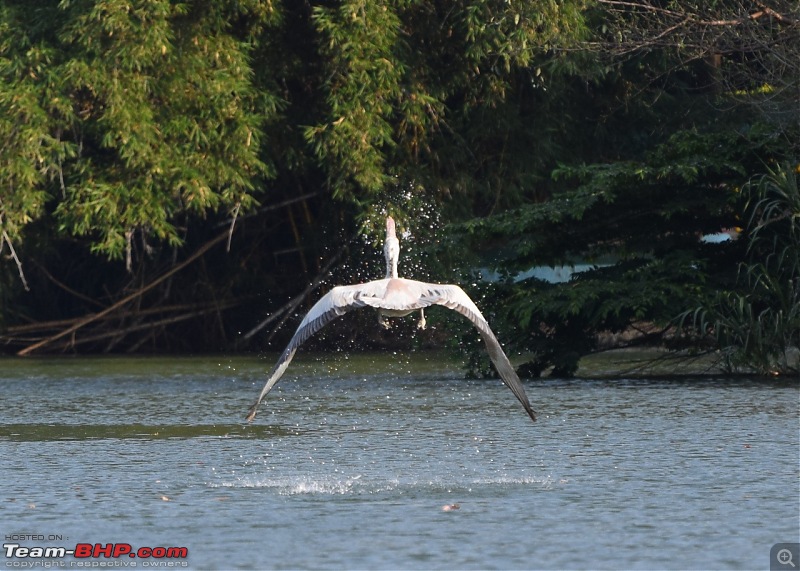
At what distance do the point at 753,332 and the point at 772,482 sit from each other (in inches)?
312

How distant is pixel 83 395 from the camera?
686 inches

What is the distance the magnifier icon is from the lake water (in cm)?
10

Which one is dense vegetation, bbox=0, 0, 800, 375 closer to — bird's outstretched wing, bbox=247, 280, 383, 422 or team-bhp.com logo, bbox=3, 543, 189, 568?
bird's outstretched wing, bbox=247, 280, 383, 422

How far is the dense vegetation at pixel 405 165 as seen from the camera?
61.3ft

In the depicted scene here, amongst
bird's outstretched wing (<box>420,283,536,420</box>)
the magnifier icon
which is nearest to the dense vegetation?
bird's outstretched wing (<box>420,283,536,420</box>)

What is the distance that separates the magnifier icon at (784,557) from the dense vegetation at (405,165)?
10161 millimetres

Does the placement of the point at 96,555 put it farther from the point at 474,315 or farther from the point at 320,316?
the point at 474,315

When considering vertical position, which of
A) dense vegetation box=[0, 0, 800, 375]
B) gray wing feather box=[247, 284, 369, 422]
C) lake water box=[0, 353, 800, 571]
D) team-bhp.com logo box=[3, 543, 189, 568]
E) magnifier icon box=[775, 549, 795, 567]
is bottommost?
team-bhp.com logo box=[3, 543, 189, 568]

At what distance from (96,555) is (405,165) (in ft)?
53.8

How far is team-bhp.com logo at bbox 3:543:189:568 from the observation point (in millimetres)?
7617

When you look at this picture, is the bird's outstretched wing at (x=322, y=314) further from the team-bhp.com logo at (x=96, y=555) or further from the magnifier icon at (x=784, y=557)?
the magnifier icon at (x=784, y=557)

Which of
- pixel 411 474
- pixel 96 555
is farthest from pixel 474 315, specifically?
pixel 96 555

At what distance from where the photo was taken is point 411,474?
35.0ft

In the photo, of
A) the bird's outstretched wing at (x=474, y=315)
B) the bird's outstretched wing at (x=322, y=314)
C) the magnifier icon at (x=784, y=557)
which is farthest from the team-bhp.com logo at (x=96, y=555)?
the bird's outstretched wing at (x=474, y=315)
